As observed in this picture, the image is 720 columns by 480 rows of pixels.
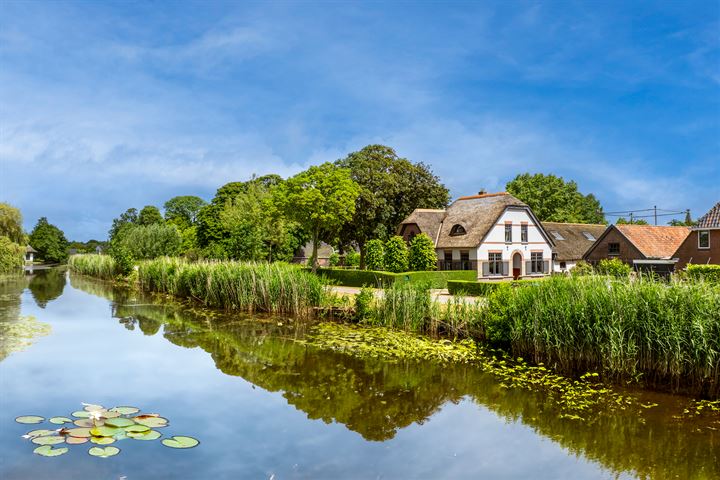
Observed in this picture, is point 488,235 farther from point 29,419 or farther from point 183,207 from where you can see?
point 183,207

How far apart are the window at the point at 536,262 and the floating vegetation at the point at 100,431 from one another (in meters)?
33.3

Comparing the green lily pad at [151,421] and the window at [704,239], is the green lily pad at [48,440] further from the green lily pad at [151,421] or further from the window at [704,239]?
the window at [704,239]

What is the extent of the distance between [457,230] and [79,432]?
104ft

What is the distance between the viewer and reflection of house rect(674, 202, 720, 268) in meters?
30.0

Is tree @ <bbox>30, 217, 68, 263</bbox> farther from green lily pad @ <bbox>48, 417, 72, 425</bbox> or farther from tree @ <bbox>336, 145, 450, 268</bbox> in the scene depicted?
green lily pad @ <bbox>48, 417, 72, 425</bbox>

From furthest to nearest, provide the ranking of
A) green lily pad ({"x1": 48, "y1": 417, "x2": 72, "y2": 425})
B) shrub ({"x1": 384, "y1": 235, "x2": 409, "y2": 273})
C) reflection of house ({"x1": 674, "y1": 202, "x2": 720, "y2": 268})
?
reflection of house ({"x1": 674, "y1": 202, "x2": 720, "y2": 268})
shrub ({"x1": 384, "y1": 235, "x2": 409, "y2": 273})
green lily pad ({"x1": 48, "y1": 417, "x2": 72, "y2": 425})

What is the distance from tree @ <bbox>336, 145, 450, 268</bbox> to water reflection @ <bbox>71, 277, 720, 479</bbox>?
23610 millimetres

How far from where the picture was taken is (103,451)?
6.76 metres

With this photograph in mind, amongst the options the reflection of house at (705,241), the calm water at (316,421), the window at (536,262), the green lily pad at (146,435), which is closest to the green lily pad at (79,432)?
the calm water at (316,421)

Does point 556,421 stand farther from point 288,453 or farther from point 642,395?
point 288,453

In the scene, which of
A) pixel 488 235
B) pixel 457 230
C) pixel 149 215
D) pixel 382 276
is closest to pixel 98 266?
pixel 382 276

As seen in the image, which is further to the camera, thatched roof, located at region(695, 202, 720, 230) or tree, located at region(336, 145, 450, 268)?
tree, located at region(336, 145, 450, 268)

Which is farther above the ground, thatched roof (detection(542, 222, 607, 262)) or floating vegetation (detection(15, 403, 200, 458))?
thatched roof (detection(542, 222, 607, 262))

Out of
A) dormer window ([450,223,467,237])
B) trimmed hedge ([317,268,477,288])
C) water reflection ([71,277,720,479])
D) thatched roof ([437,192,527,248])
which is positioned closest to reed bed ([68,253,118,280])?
trimmed hedge ([317,268,477,288])
